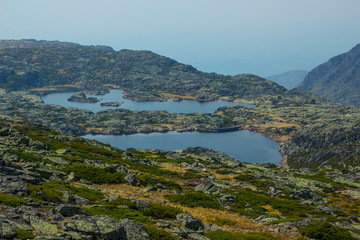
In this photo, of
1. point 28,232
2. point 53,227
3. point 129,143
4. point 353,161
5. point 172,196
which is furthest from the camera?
point 129,143

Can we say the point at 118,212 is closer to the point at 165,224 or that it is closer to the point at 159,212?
the point at 159,212

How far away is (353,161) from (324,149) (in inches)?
1058

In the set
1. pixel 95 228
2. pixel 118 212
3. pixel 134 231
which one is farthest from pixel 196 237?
pixel 95 228

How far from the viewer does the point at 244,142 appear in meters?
200

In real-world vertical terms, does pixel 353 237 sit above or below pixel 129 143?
above

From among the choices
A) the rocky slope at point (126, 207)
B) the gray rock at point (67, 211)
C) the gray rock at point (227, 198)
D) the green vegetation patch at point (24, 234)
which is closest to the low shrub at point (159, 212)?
the rocky slope at point (126, 207)

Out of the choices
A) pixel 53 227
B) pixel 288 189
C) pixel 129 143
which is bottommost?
pixel 129 143

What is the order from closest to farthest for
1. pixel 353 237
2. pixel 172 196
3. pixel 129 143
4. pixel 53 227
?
pixel 53 227 → pixel 353 237 → pixel 172 196 → pixel 129 143

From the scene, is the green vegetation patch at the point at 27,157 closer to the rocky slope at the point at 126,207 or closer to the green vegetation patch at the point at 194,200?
the rocky slope at the point at 126,207

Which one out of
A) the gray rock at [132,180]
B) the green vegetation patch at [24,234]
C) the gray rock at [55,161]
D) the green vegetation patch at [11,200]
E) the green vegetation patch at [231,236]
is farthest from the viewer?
the gray rock at [55,161]

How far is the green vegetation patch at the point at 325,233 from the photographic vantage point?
88.3 feet

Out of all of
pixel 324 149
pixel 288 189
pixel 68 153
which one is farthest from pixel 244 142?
pixel 68 153

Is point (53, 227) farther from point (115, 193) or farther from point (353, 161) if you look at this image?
point (353, 161)

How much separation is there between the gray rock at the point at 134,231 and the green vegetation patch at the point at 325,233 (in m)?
16.5
